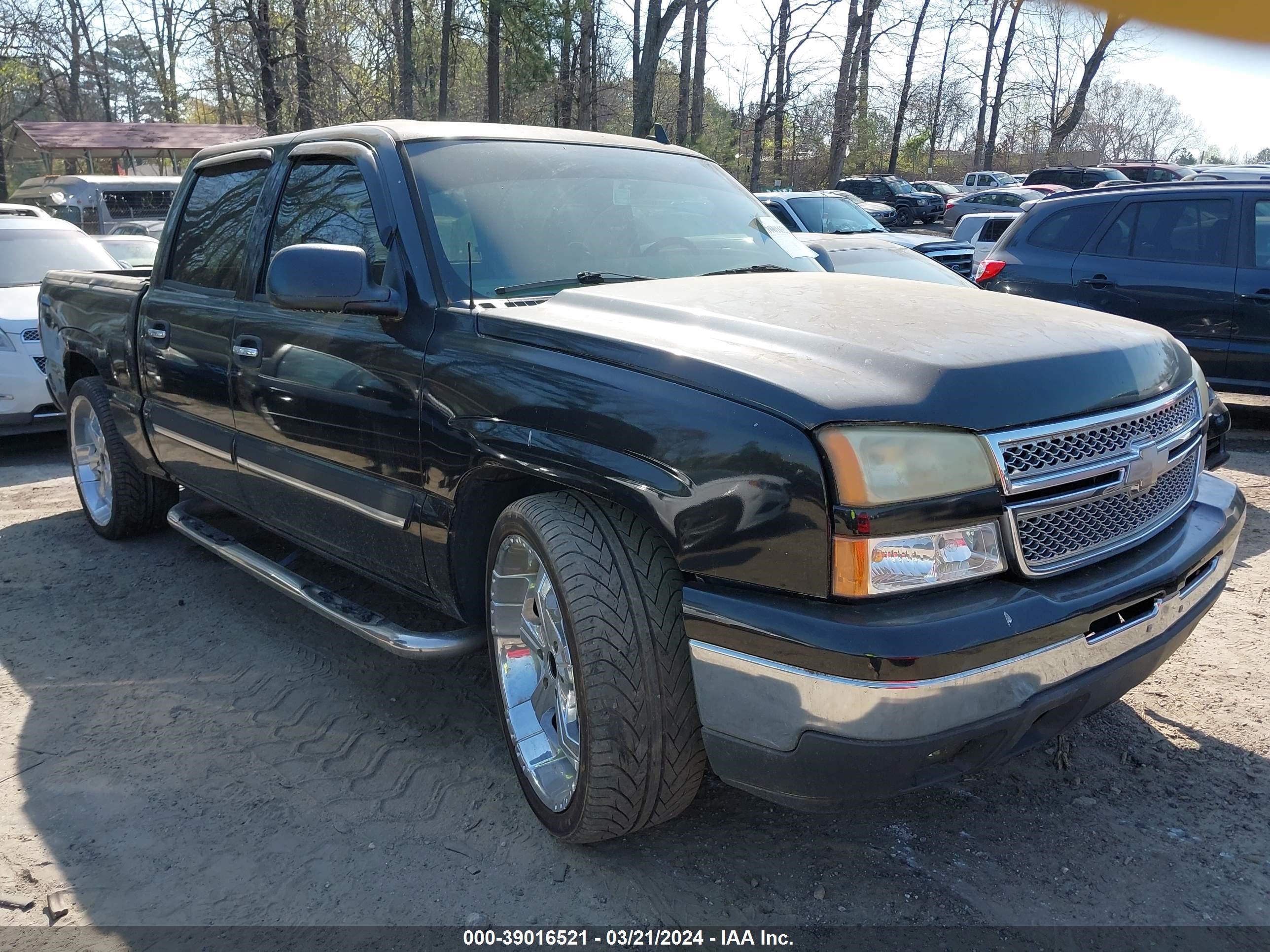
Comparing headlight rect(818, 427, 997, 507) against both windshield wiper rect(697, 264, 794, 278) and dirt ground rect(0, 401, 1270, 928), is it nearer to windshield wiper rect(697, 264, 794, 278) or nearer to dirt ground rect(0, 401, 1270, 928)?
dirt ground rect(0, 401, 1270, 928)

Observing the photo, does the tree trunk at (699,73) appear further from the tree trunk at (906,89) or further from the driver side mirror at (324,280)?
the driver side mirror at (324,280)

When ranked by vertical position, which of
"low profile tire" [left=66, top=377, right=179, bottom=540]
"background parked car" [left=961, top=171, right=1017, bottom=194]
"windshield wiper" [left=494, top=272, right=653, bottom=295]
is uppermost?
"background parked car" [left=961, top=171, right=1017, bottom=194]

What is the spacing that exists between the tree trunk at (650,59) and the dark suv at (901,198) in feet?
39.9

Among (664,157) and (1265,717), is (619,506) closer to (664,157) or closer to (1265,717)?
(664,157)

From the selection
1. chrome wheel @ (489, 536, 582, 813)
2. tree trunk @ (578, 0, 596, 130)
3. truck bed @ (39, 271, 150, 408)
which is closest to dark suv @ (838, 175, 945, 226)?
tree trunk @ (578, 0, 596, 130)

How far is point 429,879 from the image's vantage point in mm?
2609

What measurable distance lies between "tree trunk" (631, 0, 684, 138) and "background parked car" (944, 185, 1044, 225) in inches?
365

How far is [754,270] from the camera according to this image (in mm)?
3527

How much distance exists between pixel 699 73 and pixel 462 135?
109 ft

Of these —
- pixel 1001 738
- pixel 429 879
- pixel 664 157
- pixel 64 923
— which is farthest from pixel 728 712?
pixel 664 157

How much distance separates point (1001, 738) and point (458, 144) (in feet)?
8.08

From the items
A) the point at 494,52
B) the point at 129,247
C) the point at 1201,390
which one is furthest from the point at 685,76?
the point at 1201,390

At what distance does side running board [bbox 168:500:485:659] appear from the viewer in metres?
3.01

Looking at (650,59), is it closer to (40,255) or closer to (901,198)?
(901,198)
